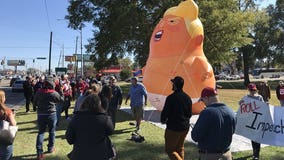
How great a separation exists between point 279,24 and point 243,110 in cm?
5109

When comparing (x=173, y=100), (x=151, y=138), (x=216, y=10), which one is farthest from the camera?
(x=216, y=10)

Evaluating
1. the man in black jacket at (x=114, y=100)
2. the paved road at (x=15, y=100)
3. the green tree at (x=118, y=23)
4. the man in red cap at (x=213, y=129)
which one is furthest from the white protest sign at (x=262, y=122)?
the green tree at (x=118, y=23)

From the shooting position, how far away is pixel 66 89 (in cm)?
1470

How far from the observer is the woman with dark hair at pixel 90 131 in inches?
182

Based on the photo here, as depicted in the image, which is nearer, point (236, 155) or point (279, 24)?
point (236, 155)

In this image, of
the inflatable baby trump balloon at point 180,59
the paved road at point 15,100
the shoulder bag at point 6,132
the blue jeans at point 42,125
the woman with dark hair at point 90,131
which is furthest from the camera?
the paved road at point 15,100

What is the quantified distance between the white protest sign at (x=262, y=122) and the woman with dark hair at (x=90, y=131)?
15.6 feet

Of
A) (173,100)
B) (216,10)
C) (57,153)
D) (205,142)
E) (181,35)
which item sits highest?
(216,10)

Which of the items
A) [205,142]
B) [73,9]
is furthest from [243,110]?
[73,9]

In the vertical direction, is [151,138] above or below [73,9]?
below

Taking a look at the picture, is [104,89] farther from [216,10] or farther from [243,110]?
[216,10]

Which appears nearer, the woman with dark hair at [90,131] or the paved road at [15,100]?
the woman with dark hair at [90,131]

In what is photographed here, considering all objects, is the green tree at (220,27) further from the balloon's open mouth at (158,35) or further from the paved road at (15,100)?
the paved road at (15,100)

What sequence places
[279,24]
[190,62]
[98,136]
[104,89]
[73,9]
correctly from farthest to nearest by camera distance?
[279,24] → [73,9] → [190,62] → [104,89] → [98,136]
